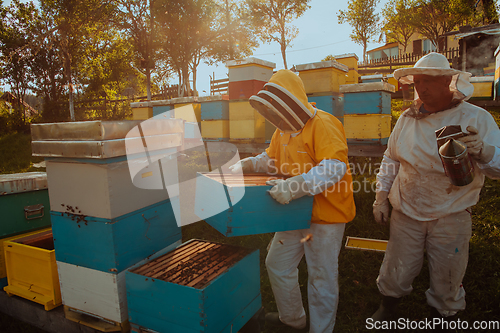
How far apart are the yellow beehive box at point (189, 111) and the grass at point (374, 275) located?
2.89 metres

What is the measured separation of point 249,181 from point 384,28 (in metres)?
25.9

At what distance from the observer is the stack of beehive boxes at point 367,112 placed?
166 inches

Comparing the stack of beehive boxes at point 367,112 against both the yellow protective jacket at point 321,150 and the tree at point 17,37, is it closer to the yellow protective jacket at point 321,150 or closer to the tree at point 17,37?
the yellow protective jacket at point 321,150

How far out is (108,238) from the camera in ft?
6.13

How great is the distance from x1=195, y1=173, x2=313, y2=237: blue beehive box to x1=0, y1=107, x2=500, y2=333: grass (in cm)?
115

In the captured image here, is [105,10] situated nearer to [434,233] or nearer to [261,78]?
[261,78]

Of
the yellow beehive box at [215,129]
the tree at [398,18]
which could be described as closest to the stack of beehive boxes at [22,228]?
the yellow beehive box at [215,129]

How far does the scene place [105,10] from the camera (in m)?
12.8

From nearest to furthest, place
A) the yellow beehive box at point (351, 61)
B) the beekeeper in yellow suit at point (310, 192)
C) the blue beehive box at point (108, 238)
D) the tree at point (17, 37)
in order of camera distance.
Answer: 1. the beekeeper in yellow suit at point (310, 192)
2. the blue beehive box at point (108, 238)
3. the yellow beehive box at point (351, 61)
4. the tree at point (17, 37)

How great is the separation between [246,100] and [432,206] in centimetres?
347

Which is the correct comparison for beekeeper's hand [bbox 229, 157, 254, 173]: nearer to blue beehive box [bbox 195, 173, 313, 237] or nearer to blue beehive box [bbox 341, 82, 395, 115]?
blue beehive box [bbox 195, 173, 313, 237]

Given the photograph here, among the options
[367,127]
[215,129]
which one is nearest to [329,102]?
[367,127]

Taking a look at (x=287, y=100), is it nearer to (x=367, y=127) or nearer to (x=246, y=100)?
(x=367, y=127)

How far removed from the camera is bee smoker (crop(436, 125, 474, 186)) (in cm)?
162
